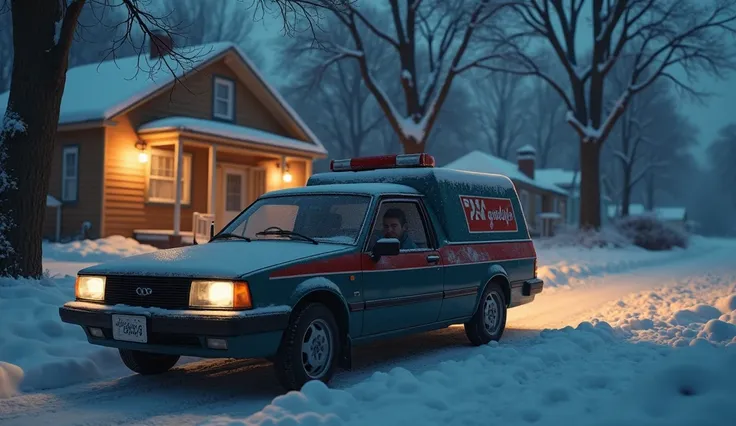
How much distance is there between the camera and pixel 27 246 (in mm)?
9164

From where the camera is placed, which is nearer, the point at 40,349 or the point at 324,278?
the point at 324,278

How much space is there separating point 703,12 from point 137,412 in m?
27.9

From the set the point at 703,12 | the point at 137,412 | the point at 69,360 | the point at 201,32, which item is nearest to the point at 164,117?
the point at 69,360

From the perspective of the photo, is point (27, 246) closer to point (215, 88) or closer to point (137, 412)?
point (137, 412)

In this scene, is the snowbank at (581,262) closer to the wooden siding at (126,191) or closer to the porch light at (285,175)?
the porch light at (285,175)

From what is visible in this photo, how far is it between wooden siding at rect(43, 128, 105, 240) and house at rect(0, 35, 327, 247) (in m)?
0.03

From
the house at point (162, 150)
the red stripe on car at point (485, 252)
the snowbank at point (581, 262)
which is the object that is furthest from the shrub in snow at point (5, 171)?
the snowbank at point (581, 262)

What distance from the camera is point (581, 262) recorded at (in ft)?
64.5

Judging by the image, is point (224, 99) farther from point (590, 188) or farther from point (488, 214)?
point (488, 214)

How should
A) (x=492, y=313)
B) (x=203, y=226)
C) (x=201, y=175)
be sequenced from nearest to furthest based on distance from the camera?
(x=492, y=313) → (x=203, y=226) → (x=201, y=175)

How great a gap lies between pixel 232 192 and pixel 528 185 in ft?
82.6

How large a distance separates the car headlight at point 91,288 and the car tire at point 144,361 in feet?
2.22

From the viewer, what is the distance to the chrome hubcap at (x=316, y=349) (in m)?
5.71

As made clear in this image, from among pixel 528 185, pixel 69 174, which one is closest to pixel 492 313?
pixel 69 174
